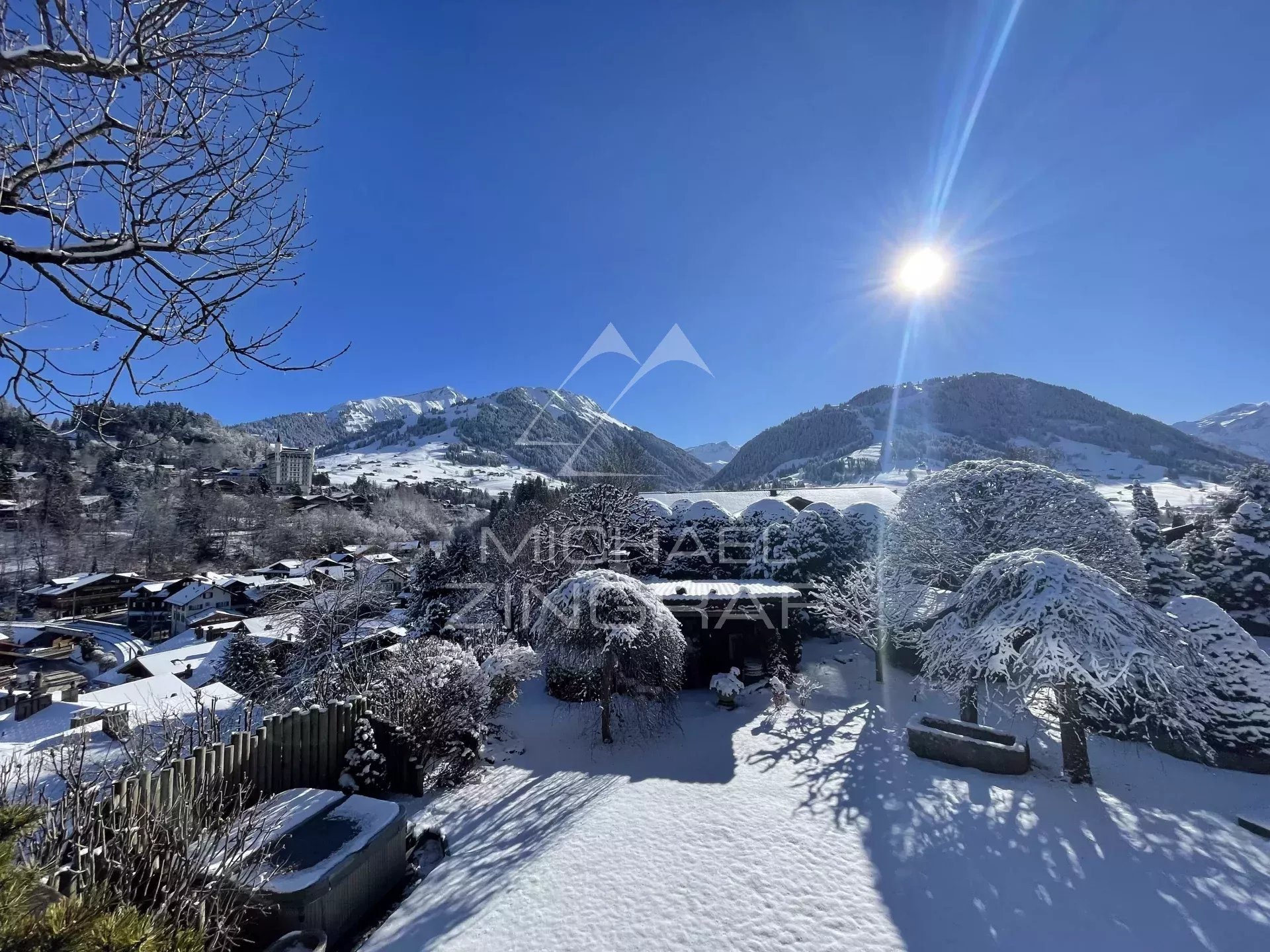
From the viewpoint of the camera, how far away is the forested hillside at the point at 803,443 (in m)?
103

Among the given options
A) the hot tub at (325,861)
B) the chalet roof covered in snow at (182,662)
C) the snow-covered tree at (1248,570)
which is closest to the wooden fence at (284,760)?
the hot tub at (325,861)

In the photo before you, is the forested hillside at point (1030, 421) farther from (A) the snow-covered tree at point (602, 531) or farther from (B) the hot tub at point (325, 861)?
(B) the hot tub at point (325, 861)

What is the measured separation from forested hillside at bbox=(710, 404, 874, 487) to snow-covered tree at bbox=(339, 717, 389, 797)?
93.6m

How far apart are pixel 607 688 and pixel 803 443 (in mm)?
109130

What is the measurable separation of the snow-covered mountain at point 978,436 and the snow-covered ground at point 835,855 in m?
74.3

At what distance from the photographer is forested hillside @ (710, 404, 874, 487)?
339 ft

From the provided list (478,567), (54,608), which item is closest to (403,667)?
(478,567)

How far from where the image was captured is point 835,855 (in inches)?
212

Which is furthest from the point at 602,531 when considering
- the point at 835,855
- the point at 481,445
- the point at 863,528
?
the point at 481,445

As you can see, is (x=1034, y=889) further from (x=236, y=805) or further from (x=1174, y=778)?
(x=236, y=805)

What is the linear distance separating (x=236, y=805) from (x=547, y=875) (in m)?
3.14

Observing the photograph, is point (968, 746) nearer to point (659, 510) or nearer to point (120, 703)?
point (659, 510)

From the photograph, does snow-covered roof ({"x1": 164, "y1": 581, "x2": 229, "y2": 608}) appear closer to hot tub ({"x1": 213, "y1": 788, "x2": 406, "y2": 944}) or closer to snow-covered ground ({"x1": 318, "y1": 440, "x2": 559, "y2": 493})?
hot tub ({"x1": 213, "y1": 788, "x2": 406, "y2": 944})

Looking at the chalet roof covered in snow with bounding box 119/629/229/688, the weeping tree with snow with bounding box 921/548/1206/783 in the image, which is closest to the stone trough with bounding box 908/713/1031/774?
the weeping tree with snow with bounding box 921/548/1206/783
